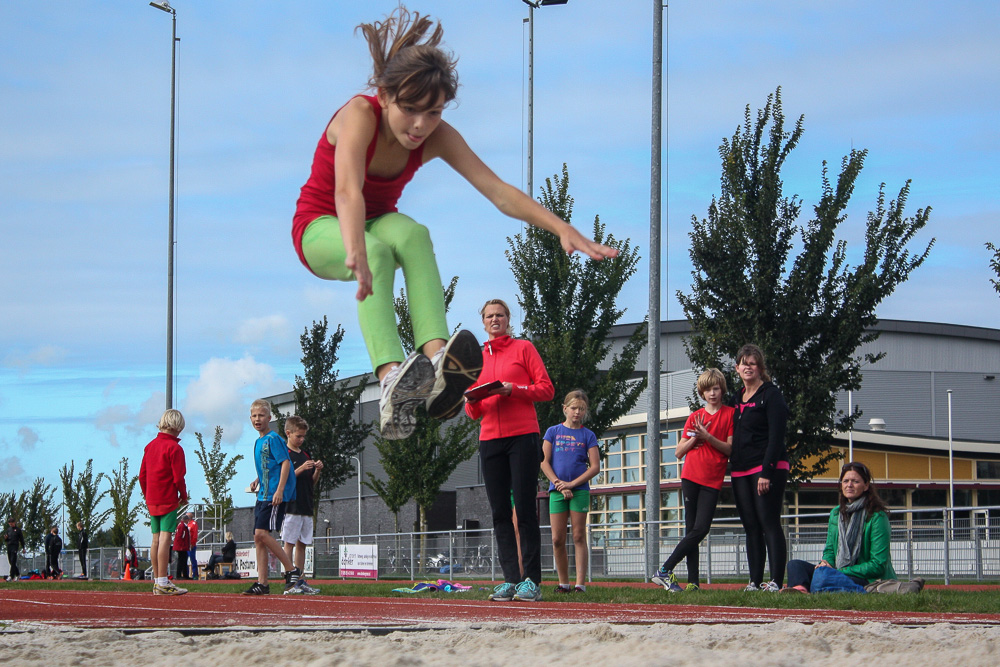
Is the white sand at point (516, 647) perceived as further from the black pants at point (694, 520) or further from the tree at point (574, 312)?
the tree at point (574, 312)

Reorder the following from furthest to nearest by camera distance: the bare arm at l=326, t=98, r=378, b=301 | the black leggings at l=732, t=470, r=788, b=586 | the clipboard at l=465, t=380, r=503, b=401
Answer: the black leggings at l=732, t=470, r=788, b=586
the clipboard at l=465, t=380, r=503, b=401
the bare arm at l=326, t=98, r=378, b=301

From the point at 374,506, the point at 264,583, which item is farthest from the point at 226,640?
the point at 374,506

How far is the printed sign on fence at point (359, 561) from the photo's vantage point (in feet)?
69.2

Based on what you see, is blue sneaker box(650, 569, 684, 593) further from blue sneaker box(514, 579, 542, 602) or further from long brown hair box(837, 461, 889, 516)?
blue sneaker box(514, 579, 542, 602)

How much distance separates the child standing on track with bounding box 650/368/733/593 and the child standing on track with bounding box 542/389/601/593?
0.74 meters

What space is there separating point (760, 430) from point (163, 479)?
5435 mm

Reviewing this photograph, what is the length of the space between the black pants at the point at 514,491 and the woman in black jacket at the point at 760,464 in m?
2.05

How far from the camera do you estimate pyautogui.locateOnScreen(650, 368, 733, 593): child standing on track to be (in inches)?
340

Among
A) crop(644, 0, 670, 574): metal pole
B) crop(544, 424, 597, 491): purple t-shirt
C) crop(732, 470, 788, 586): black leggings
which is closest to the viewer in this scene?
crop(732, 470, 788, 586): black leggings

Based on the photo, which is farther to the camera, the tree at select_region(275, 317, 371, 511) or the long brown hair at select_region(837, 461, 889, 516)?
the tree at select_region(275, 317, 371, 511)

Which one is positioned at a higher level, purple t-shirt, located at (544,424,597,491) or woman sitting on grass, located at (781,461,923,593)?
purple t-shirt, located at (544,424,597,491)

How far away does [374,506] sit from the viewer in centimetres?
5141

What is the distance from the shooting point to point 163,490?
9766mm

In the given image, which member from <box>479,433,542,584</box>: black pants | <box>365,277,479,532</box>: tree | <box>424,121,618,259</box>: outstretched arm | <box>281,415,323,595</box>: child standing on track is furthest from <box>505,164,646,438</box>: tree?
<box>424,121,618,259</box>: outstretched arm
